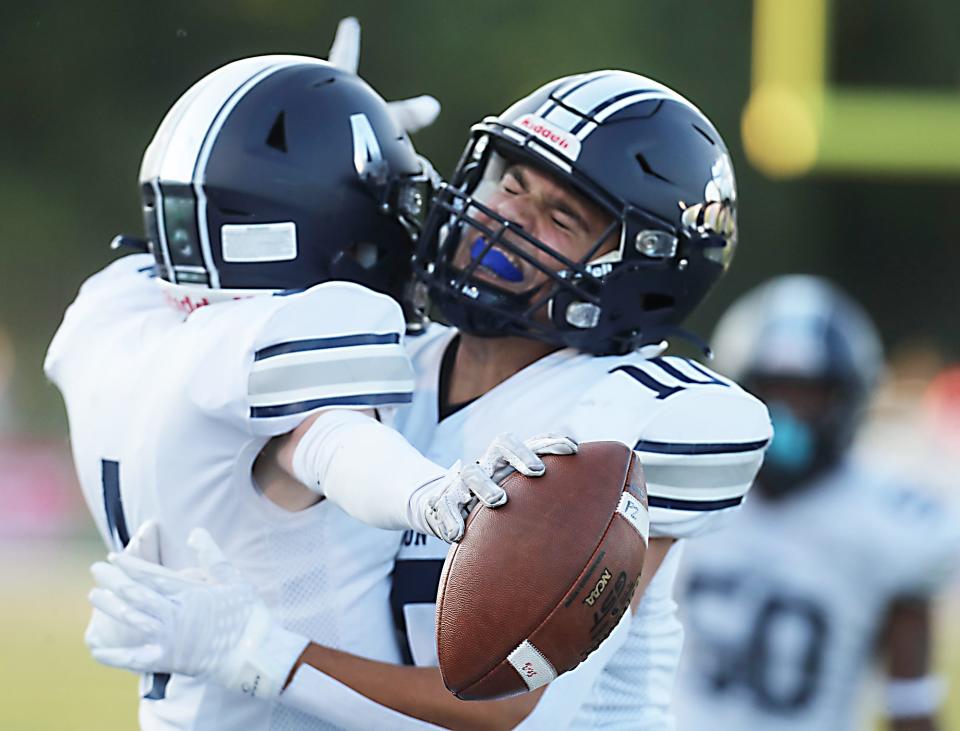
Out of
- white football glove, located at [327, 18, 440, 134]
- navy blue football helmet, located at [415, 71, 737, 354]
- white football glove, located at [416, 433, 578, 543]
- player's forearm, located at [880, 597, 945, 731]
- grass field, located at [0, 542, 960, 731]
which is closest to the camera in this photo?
white football glove, located at [416, 433, 578, 543]

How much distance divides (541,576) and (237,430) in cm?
46

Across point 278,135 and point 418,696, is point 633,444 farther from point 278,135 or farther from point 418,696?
point 278,135

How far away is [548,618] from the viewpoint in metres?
1.56

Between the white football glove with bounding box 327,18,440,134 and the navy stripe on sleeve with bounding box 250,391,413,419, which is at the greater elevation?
the white football glove with bounding box 327,18,440,134

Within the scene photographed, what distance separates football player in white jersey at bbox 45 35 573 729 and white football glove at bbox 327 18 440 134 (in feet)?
0.74

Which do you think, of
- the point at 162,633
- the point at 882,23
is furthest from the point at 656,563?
the point at 882,23

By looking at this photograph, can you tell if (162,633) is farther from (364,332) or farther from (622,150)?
(622,150)

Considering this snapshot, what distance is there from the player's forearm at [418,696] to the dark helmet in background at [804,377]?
1.78 m

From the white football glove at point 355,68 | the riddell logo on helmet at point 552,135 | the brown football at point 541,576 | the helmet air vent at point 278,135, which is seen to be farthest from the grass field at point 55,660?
the brown football at point 541,576

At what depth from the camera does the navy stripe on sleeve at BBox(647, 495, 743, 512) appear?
1970 millimetres

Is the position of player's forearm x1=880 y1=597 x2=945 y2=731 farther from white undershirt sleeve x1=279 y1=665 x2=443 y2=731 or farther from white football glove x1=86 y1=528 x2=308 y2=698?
white football glove x1=86 y1=528 x2=308 y2=698

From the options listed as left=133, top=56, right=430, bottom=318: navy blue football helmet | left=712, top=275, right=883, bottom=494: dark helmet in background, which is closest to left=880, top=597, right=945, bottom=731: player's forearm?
left=712, top=275, right=883, bottom=494: dark helmet in background

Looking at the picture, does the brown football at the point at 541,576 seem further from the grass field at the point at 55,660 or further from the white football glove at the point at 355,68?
the grass field at the point at 55,660

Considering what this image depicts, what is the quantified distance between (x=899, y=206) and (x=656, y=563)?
39.0ft
